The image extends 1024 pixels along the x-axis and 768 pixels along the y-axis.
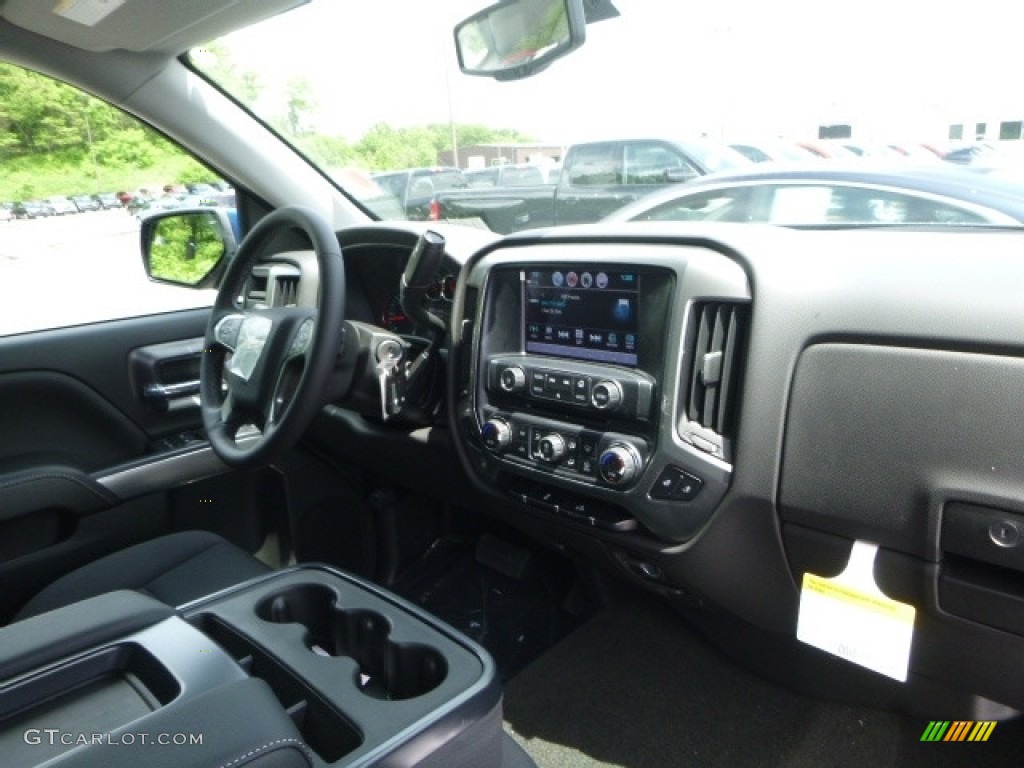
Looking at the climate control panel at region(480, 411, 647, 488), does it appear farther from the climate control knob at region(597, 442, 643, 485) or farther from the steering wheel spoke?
the steering wheel spoke

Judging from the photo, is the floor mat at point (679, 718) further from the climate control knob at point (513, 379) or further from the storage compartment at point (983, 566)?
the climate control knob at point (513, 379)

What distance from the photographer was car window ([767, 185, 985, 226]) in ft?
5.69

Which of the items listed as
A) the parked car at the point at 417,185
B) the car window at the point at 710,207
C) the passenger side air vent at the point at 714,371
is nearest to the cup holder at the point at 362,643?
the passenger side air vent at the point at 714,371

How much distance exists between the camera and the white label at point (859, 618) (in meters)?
1.39

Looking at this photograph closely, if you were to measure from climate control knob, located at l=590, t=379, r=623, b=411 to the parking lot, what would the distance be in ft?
5.87

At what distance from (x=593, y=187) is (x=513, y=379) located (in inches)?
37.4

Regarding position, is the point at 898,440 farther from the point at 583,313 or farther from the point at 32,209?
the point at 32,209

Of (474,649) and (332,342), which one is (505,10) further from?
(474,649)

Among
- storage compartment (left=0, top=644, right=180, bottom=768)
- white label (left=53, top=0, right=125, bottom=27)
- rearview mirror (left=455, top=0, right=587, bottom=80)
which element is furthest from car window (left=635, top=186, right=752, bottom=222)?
storage compartment (left=0, top=644, right=180, bottom=768)

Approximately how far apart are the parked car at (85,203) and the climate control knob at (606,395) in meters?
1.84

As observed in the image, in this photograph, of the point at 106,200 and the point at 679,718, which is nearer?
the point at 679,718

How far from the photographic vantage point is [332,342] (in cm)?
171

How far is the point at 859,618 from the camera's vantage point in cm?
143

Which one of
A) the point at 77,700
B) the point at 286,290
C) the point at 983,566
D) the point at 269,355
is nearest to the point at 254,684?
the point at 77,700
